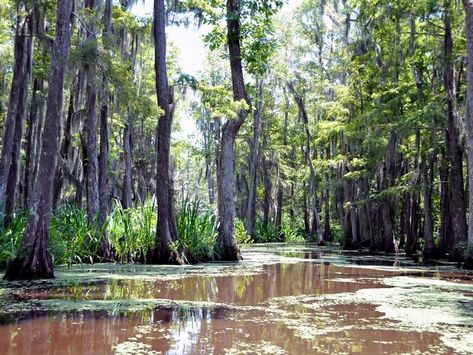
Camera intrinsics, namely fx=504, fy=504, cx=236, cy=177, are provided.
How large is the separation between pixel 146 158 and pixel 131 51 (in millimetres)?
12339

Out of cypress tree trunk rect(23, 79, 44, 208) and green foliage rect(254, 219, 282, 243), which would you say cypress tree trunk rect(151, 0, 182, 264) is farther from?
green foliage rect(254, 219, 282, 243)

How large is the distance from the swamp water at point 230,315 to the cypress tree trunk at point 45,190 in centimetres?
39

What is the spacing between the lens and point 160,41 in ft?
37.5

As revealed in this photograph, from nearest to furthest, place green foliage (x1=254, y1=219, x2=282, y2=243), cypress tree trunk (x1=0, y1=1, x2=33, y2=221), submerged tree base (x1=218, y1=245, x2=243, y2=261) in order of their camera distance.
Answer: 1. cypress tree trunk (x1=0, y1=1, x2=33, y2=221)
2. submerged tree base (x1=218, y1=245, x2=243, y2=261)
3. green foliage (x1=254, y1=219, x2=282, y2=243)

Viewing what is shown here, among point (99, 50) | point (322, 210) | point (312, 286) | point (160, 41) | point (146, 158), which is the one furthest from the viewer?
point (322, 210)

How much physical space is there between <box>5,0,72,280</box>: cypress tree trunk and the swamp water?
1.26 feet

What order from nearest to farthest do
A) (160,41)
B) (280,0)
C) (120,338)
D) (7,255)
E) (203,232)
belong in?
(120,338) < (7,255) < (160,41) < (203,232) < (280,0)

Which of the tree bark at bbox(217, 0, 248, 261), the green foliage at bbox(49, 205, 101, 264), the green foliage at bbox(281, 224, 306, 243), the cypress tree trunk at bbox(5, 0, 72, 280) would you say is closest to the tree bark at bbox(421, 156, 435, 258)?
the tree bark at bbox(217, 0, 248, 261)

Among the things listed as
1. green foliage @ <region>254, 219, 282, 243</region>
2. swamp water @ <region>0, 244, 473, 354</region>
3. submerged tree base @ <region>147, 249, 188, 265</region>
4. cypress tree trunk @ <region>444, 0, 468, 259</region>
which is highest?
cypress tree trunk @ <region>444, 0, 468, 259</region>

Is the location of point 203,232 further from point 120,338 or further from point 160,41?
point 120,338

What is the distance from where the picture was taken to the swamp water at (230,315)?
3662mm

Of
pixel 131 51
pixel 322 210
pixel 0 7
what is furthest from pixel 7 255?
pixel 322 210

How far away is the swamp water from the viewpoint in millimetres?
3662

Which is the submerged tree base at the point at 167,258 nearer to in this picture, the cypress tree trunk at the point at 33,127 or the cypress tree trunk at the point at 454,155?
the cypress tree trunk at the point at 33,127
